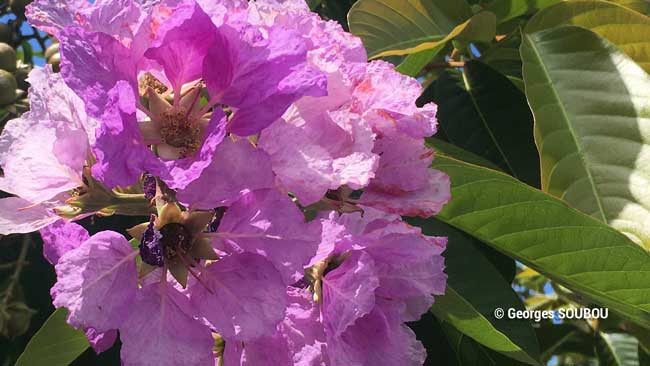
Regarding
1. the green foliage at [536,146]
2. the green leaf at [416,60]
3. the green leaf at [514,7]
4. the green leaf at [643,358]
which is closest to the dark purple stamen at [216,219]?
the green foliage at [536,146]

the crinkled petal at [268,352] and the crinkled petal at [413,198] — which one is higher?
the crinkled petal at [413,198]

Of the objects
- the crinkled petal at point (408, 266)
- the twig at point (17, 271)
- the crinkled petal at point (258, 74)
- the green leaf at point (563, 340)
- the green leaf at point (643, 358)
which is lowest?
the green leaf at point (563, 340)

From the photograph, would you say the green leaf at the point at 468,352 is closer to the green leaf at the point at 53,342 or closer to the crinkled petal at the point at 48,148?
the green leaf at the point at 53,342

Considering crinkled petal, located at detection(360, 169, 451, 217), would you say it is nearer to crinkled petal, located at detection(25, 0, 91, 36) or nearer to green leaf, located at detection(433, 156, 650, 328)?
green leaf, located at detection(433, 156, 650, 328)

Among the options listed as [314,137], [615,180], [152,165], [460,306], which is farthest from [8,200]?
[615,180]

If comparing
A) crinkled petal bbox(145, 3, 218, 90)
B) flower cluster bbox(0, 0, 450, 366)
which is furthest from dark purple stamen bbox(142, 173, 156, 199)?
crinkled petal bbox(145, 3, 218, 90)

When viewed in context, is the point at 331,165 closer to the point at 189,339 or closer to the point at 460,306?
the point at 189,339
